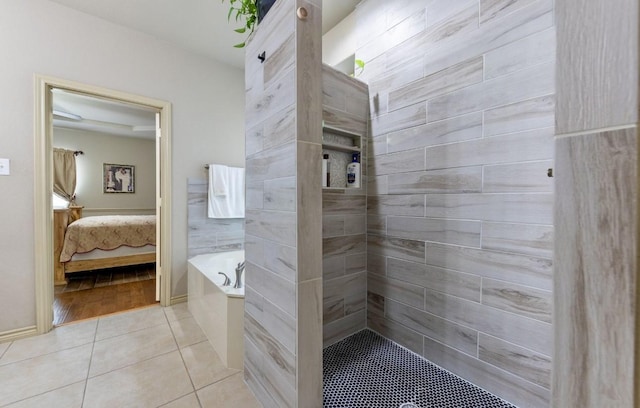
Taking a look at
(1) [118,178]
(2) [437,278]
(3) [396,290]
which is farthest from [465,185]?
(1) [118,178]

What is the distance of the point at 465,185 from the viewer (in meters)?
1.43

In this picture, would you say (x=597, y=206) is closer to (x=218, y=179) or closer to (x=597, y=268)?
(x=597, y=268)

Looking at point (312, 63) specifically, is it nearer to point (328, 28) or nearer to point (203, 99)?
point (328, 28)

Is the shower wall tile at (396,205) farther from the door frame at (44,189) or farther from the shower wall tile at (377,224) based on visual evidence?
the door frame at (44,189)

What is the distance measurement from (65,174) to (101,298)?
3608 mm

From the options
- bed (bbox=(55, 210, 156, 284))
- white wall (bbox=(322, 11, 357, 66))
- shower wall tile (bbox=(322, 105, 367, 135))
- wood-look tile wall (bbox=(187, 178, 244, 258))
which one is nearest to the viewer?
shower wall tile (bbox=(322, 105, 367, 135))

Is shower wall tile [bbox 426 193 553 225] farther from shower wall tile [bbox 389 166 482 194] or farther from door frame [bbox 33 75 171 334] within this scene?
door frame [bbox 33 75 171 334]

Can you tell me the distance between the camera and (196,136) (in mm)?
2740

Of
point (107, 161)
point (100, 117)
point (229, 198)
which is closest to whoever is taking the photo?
point (229, 198)

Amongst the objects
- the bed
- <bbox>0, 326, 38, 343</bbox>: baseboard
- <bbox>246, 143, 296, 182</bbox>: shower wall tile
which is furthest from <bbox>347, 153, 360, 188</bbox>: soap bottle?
the bed

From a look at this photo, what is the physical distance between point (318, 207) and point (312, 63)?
62 centimetres

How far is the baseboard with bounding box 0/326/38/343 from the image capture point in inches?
74.5

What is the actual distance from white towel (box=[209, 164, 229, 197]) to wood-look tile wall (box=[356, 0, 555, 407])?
5.55 ft

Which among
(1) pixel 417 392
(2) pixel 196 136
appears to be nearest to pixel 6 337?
(2) pixel 196 136
